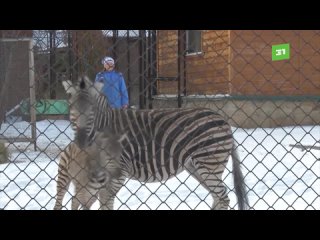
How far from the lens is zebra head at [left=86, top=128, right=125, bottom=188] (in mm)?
4363

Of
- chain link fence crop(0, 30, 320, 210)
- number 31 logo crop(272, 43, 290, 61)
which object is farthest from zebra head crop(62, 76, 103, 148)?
number 31 logo crop(272, 43, 290, 61)

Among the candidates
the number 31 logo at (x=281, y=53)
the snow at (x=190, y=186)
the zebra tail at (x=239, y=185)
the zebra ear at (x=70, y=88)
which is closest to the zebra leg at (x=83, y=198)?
the snow at (x=190, y=186)

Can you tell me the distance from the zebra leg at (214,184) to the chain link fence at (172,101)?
23 centimetres

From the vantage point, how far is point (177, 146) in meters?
5.05

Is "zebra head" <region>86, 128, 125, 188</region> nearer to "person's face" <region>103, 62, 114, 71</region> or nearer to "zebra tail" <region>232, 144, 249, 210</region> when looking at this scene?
"person's face" <region>103, 62, 114, 71</region>

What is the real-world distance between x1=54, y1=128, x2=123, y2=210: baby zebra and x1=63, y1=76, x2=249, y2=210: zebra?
127 mm

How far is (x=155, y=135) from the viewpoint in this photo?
502 cm

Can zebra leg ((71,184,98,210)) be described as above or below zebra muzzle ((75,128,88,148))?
below

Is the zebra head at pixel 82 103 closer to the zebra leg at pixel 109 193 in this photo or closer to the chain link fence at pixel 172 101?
the zebra leg at pixel 109 193

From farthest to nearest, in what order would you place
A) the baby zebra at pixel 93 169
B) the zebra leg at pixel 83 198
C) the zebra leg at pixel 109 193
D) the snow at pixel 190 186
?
the zebra leg at pixel 109 193, the zebra leg at pixel 83 198, the baby zebra at pixel 93 169, the snow at pixel 190 186

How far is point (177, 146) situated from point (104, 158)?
756 mm

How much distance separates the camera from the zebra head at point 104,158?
14.3 feet
